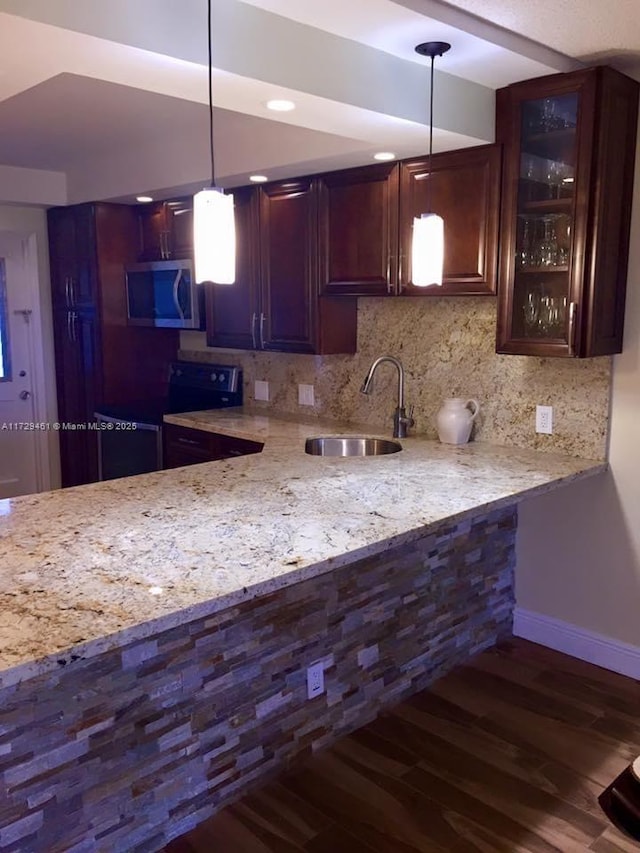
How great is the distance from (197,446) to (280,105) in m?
1.94

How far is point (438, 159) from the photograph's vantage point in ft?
9.57

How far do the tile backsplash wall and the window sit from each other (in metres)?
2.04

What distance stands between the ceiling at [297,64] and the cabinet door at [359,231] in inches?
5.6

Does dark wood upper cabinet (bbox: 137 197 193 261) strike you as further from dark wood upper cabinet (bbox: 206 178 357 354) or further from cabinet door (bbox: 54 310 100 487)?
cabinet door (bbox: 54 310 100 487)

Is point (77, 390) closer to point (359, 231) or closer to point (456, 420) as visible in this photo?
point (359, 231)

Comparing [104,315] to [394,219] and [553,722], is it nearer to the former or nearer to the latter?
[394,219]

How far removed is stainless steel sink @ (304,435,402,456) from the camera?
3357mm

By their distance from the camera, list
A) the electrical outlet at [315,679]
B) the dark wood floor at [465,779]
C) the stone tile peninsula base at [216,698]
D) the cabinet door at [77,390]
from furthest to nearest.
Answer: the cabinet door at [77,390] → the electrical outlet at [315,679] → the dark wood floor at [465,779] → the stone tile peninsula base at [216,698]

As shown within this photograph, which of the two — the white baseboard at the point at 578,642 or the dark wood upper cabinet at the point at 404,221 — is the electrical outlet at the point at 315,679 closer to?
the white baseboard at the point at 578,642

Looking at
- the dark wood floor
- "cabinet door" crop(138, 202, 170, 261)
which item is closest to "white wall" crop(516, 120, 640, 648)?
the dark wood floor

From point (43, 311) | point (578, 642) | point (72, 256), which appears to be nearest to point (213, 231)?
point (578, 642)

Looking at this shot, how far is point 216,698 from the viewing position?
7.03 feet

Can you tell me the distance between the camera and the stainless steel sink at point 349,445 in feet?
11.0

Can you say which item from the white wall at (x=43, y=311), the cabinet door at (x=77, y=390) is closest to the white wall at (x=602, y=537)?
the cabinet door at (x=77, y=390)
